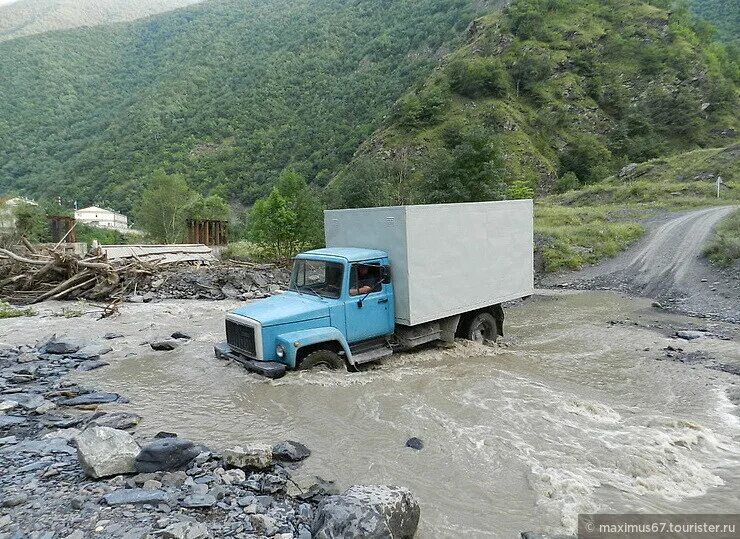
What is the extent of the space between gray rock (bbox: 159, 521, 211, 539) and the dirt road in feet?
48.4

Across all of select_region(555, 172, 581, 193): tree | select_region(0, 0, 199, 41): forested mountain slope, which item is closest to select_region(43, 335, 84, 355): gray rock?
select_region(555, 172, 581, 193): tree

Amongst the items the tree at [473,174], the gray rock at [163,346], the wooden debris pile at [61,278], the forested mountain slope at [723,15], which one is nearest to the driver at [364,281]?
the gray rock at [163,346]

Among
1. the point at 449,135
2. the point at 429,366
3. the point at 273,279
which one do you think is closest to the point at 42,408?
the point at 429,366

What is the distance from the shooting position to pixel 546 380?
8992 mm

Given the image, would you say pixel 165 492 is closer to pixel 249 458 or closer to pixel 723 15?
pixel 249 458

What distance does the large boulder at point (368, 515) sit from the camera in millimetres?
3973

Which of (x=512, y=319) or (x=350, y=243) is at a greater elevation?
(x=350, y=243)

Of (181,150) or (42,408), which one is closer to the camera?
(42,408)

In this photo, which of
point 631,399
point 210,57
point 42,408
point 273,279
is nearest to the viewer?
point 42,408

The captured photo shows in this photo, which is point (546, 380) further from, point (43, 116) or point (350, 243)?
point (43, 116)

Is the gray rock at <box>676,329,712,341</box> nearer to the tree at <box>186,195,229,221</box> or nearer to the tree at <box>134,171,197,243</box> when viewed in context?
the tree at <box>186,195,229,221</box>

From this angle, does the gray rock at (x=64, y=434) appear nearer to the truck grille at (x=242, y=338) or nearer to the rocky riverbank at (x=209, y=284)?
Answer: the truck grille at (x=242, y=338)

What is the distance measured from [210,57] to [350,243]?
117907 millimetres

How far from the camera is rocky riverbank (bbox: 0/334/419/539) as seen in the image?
410 centimetres
